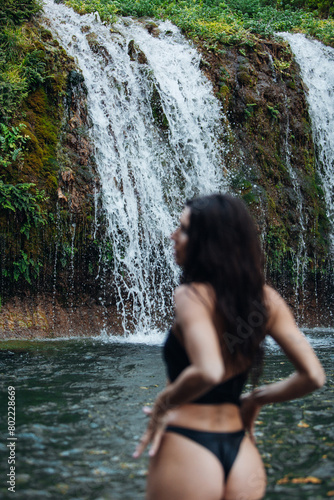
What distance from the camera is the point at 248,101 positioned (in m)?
14.7

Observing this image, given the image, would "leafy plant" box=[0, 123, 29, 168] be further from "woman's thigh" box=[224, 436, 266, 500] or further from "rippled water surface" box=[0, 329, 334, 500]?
"woman's thigh" box=[224, 436, 266, 500]

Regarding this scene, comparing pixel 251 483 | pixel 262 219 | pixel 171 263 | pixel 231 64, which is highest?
pixel 231 64

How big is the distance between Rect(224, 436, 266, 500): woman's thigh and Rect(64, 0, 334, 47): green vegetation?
1494cm

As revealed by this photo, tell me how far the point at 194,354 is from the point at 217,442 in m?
0.45

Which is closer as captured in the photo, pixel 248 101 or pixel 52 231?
pixel 52 231

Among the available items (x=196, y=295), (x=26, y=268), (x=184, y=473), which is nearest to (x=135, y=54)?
(x=26, y=268)

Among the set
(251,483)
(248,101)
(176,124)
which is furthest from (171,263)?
(251,483)

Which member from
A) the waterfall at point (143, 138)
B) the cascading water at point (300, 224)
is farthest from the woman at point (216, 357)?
the cascading water at point (300, 224)

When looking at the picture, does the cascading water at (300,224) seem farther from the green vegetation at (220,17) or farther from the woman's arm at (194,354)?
the woman's arm at (194,354)

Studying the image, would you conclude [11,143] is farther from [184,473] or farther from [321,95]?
[321,95]

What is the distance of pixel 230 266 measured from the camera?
213cm

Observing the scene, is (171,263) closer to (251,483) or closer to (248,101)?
(248,101)

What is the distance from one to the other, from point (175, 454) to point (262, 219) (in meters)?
12.0

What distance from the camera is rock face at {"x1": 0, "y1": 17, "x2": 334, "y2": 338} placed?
1048 cm
